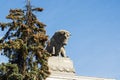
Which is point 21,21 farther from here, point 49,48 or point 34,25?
point 49,48

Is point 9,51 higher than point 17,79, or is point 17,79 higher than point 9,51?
point 9,51

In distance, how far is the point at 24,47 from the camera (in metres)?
24.4

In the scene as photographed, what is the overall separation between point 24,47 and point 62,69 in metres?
6.61

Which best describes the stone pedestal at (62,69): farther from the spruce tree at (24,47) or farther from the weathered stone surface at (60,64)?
the spruce tree at (24,47)

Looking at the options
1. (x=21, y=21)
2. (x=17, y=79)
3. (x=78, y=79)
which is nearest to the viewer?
(x=17, y=79)

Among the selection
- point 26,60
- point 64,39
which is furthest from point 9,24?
point 64,39

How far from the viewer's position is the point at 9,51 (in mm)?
24781

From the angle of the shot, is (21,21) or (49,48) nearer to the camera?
(21,21)

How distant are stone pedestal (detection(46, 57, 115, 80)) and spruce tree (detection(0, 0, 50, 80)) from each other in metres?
4.70

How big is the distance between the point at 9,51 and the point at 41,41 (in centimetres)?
196

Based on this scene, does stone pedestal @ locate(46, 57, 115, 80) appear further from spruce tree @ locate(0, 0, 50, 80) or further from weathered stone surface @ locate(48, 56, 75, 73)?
spruce tree @ locate(0, 0, 50, 80)

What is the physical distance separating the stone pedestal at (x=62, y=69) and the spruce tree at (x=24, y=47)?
470 cm

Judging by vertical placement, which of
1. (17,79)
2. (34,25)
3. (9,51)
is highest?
(34,25)

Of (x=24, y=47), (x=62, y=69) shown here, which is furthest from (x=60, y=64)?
(x=24, y=47)
